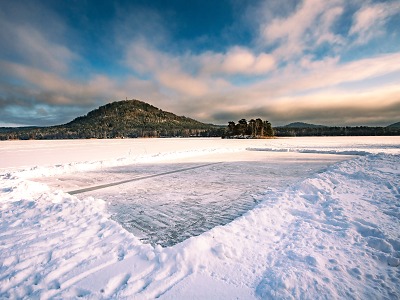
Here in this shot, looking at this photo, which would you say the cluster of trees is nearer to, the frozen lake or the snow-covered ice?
the frozen lake

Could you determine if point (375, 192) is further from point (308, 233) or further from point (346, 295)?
point (346, 295)

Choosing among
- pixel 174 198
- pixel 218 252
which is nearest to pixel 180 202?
pixel 174 198

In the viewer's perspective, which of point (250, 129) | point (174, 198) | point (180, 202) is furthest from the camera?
point (250, 129)

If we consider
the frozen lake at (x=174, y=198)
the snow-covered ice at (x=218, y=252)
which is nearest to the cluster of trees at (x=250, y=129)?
the frozen lake at (x=174, y=198)

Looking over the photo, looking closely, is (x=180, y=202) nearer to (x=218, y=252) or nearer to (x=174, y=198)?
(x=174, y=198)

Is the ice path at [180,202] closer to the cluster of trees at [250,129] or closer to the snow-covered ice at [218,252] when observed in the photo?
the snow-covered ice at [218,252]

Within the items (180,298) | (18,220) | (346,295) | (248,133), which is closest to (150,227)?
(180,298)

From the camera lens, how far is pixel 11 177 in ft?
26.3

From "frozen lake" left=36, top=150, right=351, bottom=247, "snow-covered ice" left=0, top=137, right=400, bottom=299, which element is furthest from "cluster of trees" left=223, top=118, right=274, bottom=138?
"snow-covered ice" left=0, top=137, right=400, bottom=299

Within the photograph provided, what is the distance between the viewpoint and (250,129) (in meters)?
76.1

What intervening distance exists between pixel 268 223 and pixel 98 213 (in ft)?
10.4

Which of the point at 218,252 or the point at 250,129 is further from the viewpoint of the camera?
the point at 250,129

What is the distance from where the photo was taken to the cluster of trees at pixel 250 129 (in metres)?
73.9

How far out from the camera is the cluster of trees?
73938mm
